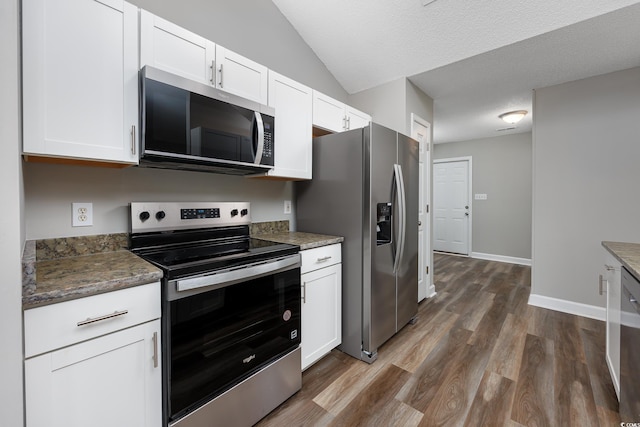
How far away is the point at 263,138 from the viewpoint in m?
1.77

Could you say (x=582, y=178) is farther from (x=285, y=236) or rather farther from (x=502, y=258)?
(x=285, y=236)

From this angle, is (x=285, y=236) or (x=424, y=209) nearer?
(x=285, y=236)

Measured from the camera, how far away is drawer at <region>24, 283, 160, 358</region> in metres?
0.86

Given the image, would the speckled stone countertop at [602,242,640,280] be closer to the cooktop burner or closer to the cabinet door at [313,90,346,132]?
the cooktop burner

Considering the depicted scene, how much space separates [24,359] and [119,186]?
0.97 metres

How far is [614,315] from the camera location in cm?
156

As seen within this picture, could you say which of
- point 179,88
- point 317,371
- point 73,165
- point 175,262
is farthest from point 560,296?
point 73,165

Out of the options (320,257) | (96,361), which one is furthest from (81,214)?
(320,257)

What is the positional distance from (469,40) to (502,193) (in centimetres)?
375

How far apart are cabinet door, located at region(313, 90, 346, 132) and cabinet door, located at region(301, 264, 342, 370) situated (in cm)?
123

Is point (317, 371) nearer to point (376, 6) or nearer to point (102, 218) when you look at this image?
point (102, 218)

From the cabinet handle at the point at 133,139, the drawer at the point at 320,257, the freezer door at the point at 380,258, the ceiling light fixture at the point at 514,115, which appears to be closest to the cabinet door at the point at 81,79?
the cabinet handle at the point at 133,139

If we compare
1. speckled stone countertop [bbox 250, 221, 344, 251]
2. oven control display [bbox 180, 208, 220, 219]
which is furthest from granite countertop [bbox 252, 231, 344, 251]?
oven control display [bbox 180, 208, 220, 219]

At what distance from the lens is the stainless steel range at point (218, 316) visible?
116 centimetres
